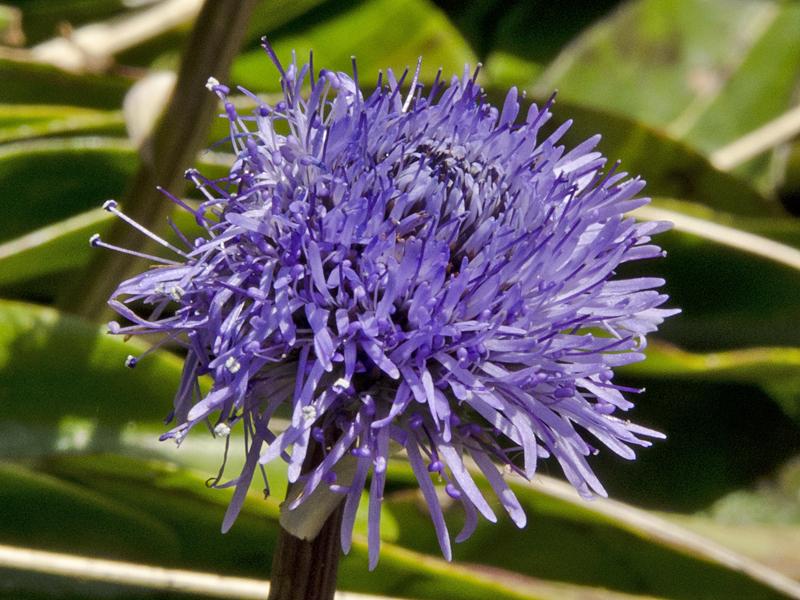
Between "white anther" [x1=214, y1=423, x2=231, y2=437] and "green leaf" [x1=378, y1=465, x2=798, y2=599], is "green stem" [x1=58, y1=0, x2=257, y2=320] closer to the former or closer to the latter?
"green leaf" [x1=378, y1=465, x2=798, y2=599]

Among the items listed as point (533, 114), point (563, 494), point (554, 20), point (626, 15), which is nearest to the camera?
point (533, 114)

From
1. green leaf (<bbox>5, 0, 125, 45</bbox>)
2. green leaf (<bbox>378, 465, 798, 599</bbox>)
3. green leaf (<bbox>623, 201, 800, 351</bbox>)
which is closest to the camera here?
green leaf (<bbox>378, 465, 798, 599</bbox>)

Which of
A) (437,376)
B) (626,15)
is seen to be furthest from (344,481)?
(626,15)

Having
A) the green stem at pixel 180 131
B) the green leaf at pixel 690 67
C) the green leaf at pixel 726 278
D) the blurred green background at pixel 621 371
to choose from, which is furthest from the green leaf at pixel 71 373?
the green leaf at pixel 690 67

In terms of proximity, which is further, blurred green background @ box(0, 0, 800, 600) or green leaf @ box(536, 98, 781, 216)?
green leaf @ box(536, 98, 781, 216)

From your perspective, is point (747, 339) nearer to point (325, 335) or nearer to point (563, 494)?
point (563, 494)

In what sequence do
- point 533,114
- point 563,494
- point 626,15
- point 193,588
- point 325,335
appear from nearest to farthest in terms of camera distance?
point 325,335 < point 533,114 < point 193,588 < point 563,494 < point 626,15

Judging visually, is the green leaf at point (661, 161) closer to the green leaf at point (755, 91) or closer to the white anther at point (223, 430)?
the green leaf at point (755, 91)

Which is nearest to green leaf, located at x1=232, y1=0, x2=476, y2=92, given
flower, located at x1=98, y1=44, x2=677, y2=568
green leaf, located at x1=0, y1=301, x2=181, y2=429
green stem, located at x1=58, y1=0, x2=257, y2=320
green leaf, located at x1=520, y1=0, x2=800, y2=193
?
green leaf, located at x1=520, y1=0, x2=800, y2=193
